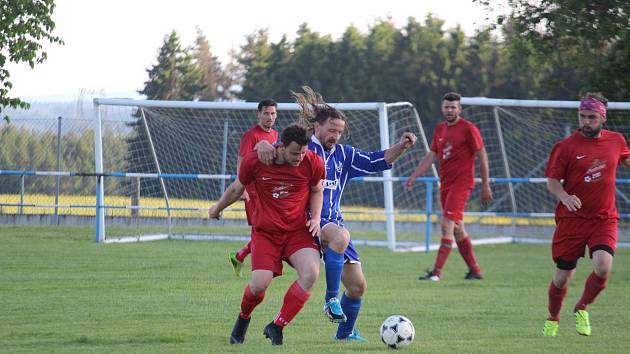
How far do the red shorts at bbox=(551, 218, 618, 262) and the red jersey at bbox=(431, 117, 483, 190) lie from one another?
191 inches

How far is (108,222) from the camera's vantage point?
1966 cm

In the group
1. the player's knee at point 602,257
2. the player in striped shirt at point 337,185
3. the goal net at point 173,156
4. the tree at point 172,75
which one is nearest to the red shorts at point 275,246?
the player in striped shirt at point 337,185

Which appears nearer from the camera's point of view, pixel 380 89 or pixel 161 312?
pixel 161 312

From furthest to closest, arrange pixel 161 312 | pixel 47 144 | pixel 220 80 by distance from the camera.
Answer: pixel 220 80, pixel 47 144, pixel 161 312

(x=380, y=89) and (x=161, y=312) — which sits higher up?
(x=380, y=89)

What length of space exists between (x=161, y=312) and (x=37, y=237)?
10404 millimetres

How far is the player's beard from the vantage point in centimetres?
834

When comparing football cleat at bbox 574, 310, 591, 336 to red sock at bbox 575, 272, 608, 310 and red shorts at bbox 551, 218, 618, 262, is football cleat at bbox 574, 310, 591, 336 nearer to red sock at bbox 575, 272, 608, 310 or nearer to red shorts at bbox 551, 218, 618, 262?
red sock at bbox 575, 272, 608, 310

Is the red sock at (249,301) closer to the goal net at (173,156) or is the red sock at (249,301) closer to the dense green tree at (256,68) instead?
the goal net at (173,156)

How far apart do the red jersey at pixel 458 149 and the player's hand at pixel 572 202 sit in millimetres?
5076

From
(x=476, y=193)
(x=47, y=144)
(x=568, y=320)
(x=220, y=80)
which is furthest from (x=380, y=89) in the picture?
(x=568, y=320)

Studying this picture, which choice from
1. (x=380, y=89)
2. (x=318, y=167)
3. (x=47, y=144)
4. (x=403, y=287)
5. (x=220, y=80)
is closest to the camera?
(x=318, y=167)

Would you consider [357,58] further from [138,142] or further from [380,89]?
[138,142]

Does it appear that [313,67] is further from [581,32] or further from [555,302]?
[555,302]
